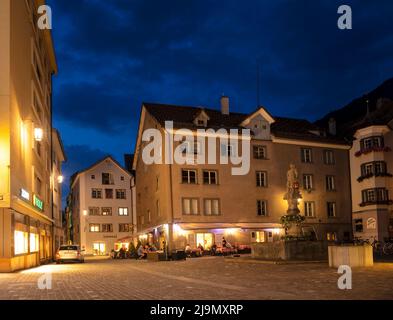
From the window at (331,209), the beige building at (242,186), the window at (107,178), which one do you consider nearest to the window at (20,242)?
the beige building at (242,186)

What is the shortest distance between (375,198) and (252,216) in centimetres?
1178

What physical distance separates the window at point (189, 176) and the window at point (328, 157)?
50.2 ft

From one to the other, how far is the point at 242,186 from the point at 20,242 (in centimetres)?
2662

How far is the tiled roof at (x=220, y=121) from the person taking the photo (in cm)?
5062

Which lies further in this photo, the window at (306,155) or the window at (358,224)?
the window at (306,155)

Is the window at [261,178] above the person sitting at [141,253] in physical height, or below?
above

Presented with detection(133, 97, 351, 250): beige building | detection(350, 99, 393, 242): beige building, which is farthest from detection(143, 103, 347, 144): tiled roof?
detection(350, 99, 393, 242): beige building

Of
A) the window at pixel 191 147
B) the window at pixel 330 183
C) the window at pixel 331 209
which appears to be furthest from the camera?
the window at pixel 330 183

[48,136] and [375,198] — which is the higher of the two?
[48,136]

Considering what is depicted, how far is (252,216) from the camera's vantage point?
51344 mm

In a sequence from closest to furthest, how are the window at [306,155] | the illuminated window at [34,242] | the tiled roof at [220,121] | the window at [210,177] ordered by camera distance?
the illuminated window at [34,242], the window at [210,177], the tiled roof at [220,121], the window at [306,155]

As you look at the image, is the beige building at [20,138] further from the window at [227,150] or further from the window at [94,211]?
the window at [94,211]
